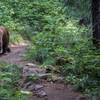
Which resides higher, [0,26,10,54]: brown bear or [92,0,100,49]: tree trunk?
[92,0,100,49]: tree trunk

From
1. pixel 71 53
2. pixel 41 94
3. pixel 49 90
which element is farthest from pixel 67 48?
pixel 41 94

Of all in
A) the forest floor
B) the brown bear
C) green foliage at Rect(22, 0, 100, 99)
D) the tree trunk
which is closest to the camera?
the forest floor

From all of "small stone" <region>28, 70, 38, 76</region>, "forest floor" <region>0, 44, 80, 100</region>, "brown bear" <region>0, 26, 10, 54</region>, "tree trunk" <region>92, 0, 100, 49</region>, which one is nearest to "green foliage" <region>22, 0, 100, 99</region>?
"forest floor" <region>0, 44, 80, 100</region>

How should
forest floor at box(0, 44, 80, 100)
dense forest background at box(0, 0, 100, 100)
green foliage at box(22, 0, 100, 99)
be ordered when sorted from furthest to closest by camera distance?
green foliage at box(22, 0, 100, 99)
dense forest background at box(0, 0, 100, 100)
forest floor at box(0, 44, 80, 100)

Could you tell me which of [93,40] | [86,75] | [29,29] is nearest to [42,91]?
[86,75]

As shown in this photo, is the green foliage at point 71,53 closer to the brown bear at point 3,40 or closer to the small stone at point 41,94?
the small stone at point 41,94

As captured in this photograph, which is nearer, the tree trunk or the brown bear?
the tree trunk

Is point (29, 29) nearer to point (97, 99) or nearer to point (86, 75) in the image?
point (86, 75)

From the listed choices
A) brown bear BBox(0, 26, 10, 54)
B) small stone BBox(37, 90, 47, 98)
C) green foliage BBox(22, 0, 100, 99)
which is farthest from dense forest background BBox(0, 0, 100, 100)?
brown bear BBox(0, 26, 10, 54)

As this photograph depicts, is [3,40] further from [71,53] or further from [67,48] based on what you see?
[71,53]

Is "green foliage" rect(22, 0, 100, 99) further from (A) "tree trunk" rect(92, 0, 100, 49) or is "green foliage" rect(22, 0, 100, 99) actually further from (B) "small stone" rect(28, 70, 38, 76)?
(B) "small stone" rect(28, 70, 38, 76)

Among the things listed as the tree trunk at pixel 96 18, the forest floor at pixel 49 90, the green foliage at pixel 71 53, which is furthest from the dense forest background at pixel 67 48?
the tree trunk at pixel 96 18

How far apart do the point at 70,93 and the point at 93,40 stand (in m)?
1.93

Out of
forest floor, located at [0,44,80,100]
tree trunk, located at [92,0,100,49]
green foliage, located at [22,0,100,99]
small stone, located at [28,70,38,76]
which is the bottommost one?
forest floor, located at [0,44,80,100]
